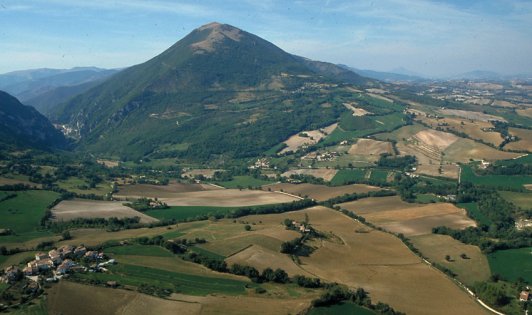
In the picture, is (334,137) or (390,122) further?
(390,122)

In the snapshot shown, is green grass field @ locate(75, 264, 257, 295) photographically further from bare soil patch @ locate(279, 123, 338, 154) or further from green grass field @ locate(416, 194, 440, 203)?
bare soil patch @ locate(279, 123, 338, 154)

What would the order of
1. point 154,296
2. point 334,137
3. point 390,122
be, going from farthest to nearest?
point 390,122 < point 334,137 < point 154,296

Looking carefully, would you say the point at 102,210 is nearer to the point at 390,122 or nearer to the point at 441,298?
the point at 441,298

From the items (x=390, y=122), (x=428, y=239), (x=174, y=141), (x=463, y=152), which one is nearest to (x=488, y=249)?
(x=428, y=239)

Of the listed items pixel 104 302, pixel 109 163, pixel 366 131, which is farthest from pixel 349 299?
pixel 109 163

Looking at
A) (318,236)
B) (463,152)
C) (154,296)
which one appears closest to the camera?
(154,296)

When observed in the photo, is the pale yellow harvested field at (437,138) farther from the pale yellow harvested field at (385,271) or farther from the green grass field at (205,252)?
the green grass field at (205,252)

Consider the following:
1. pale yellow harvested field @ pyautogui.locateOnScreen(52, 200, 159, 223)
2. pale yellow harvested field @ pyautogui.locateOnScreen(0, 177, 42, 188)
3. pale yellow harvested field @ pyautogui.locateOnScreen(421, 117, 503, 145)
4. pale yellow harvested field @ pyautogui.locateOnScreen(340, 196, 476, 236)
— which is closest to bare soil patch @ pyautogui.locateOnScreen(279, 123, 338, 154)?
pale yellow harvested field @ pyautogui.locateOnScreen(421, 117, 503, 145)
